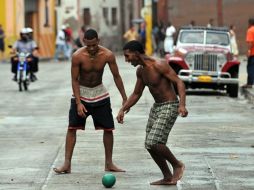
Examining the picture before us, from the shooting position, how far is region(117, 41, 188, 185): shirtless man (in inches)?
427

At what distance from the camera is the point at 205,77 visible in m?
25.6

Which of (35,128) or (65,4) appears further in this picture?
(65,4)

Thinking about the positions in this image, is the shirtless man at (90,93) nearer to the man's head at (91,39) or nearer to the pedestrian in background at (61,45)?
the man's head at (91,39)

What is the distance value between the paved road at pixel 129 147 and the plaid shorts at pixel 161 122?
0.55 metres

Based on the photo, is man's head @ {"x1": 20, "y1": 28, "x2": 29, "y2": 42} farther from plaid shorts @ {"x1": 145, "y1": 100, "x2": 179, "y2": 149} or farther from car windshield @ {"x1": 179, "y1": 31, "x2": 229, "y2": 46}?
plaid shorts @ {"x1": 145, "y1": 100, "x2": 179, "y2": 149}

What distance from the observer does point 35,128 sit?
1742cm

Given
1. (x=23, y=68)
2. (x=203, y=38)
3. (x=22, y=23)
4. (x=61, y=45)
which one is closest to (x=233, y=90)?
(x=203, y=38)

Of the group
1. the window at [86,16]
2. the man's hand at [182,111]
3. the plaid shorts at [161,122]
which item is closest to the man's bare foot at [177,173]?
the plaid shorts at [161,122]

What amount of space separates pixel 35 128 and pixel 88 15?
48.7 m

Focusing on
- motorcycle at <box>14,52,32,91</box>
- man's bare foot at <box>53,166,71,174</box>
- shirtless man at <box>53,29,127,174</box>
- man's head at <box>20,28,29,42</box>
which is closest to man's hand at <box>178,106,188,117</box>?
shirtless man at <box>53,29,127,174</box>

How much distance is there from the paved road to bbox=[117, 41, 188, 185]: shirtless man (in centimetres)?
27

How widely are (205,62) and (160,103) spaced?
48.4ft

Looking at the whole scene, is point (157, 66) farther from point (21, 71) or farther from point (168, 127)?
point (21, 71)

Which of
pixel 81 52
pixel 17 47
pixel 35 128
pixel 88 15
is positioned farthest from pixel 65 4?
pixel 81 52
